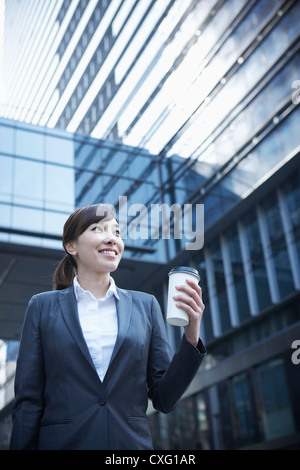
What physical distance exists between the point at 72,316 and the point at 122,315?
0.56 feet

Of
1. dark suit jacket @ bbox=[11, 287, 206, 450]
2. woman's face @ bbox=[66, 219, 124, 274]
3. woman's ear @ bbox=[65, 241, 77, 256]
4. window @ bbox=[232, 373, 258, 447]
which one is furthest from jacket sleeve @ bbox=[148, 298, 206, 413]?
window @ bbox=[232, 373, 258, 447]

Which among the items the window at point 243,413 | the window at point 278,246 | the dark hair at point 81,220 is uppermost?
the window at point 278,246

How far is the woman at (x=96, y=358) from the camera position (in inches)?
68.1

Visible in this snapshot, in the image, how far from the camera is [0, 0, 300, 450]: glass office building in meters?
13.2

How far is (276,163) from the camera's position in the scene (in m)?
13.3

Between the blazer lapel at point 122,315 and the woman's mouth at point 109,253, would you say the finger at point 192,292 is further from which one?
the woman's mouth at point 109,253

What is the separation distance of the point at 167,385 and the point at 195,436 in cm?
1427

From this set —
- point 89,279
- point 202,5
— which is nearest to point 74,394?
point 89,279

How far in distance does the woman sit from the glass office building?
36.1ft

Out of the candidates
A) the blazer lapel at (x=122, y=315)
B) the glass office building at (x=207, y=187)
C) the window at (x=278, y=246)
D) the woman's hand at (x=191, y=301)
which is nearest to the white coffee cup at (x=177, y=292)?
the woman's hand at (x=191, y=301)

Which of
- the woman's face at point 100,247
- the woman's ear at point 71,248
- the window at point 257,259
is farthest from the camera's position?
the window at point 257,259

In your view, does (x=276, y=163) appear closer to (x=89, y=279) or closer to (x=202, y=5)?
(x=202, y=5)

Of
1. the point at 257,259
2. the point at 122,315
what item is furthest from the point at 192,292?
the point at 257,259

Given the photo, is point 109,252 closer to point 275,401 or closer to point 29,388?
point 29,388
